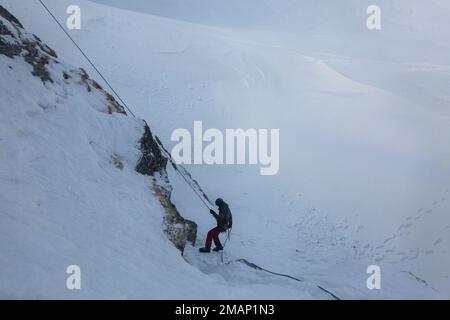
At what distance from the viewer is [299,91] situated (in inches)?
880

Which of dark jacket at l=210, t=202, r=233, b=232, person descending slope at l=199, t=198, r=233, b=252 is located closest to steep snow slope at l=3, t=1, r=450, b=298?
person descending slope at l=199, t=198, r=233, b=252

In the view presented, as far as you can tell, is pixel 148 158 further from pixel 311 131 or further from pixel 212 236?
pixel 311 131

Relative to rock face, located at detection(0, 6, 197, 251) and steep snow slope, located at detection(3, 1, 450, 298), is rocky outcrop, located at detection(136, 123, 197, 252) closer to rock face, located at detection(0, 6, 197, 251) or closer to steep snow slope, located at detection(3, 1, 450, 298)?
rock face, located at detection(0, 6, 197, 251)

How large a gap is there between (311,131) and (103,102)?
1015cm

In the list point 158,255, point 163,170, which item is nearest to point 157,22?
point 163,170

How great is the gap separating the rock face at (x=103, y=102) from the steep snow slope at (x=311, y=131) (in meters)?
1.06

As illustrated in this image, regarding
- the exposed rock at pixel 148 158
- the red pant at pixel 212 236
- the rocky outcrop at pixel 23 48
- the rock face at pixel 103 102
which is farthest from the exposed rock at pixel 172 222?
the rocky outcrop at pixel 23 48

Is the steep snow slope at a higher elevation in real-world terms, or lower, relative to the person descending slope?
higher

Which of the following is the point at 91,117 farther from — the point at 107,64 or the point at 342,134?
the point at 107,64

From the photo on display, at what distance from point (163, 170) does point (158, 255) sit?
3444mm

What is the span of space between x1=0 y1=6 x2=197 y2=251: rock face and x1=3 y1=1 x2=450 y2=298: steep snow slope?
1.06 meters

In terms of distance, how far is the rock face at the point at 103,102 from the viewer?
9019mm

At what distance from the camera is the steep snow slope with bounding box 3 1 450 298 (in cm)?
1136

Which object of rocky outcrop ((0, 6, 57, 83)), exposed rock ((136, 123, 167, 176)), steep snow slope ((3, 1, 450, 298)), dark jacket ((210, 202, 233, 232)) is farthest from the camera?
steep snow slope ((3, 1, 450, 298))
